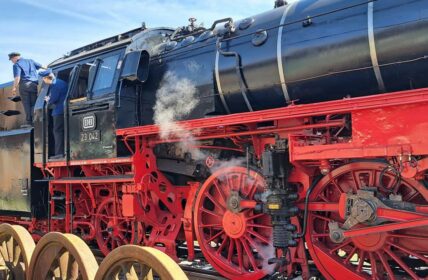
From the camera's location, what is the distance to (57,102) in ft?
23.6

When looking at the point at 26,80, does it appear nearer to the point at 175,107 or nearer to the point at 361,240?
the point at 175,107

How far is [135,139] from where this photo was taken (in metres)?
5.67

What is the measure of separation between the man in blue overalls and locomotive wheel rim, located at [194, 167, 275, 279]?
4.57 m

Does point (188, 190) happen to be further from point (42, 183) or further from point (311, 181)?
point (42, 183)

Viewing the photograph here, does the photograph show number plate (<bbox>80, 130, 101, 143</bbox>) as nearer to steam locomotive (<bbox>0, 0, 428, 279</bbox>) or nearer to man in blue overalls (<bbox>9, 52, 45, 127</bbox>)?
steam locomotive (<bbox>0, 0, 428, 279</bbox>)

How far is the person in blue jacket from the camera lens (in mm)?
7109

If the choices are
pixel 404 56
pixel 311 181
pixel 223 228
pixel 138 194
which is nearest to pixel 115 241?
pixel 138 194

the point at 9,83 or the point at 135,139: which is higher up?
the point at 9,83

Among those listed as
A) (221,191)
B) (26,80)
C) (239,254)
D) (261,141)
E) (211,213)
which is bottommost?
(239,254)

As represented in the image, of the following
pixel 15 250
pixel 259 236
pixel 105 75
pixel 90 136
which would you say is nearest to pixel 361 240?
pixel 259 236

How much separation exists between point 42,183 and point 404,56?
6.26 metres

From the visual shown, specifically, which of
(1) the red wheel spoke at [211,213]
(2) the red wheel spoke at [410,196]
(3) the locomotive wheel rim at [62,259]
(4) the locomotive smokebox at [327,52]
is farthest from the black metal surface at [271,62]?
(3) the locomotive wheel rim at [62,259]

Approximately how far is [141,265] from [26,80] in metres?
5.95

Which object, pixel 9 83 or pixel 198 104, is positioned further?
pixel 9 83
